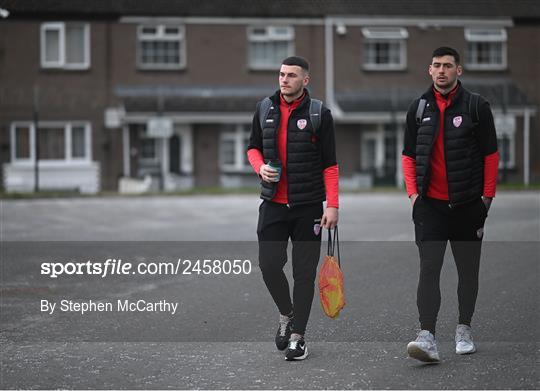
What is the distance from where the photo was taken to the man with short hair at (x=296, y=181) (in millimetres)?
6543

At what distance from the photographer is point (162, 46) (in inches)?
1453

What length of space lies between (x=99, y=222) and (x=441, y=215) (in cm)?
1293

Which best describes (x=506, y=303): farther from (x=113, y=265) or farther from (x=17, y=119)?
(x=17, y=119)

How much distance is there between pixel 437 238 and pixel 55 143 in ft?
102

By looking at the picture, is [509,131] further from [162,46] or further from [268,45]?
[162,46]

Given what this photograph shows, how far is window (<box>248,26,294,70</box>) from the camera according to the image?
37.1 metres

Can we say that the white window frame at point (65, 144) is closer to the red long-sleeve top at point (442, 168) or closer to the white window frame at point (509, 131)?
the white window frame at point (509, 131)

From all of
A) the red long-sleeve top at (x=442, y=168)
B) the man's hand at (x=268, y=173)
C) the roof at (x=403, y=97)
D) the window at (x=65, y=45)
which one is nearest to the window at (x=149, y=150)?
the window at (x=65, y=45)

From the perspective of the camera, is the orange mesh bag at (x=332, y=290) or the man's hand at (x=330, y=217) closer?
the man's hand at (x=330, y=217)

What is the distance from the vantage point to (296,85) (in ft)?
21.4

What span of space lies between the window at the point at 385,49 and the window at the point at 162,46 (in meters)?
6.52

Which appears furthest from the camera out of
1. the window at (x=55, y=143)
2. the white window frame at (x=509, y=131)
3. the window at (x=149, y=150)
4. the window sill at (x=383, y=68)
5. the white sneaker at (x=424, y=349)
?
the window sill at (x=383, y=68)

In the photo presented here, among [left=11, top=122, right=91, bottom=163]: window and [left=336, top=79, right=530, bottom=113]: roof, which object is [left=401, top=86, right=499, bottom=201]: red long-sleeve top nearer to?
[left=336, top=79, right=530, bottom=113]: roof

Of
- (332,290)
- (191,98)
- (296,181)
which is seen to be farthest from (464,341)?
(191,98)
